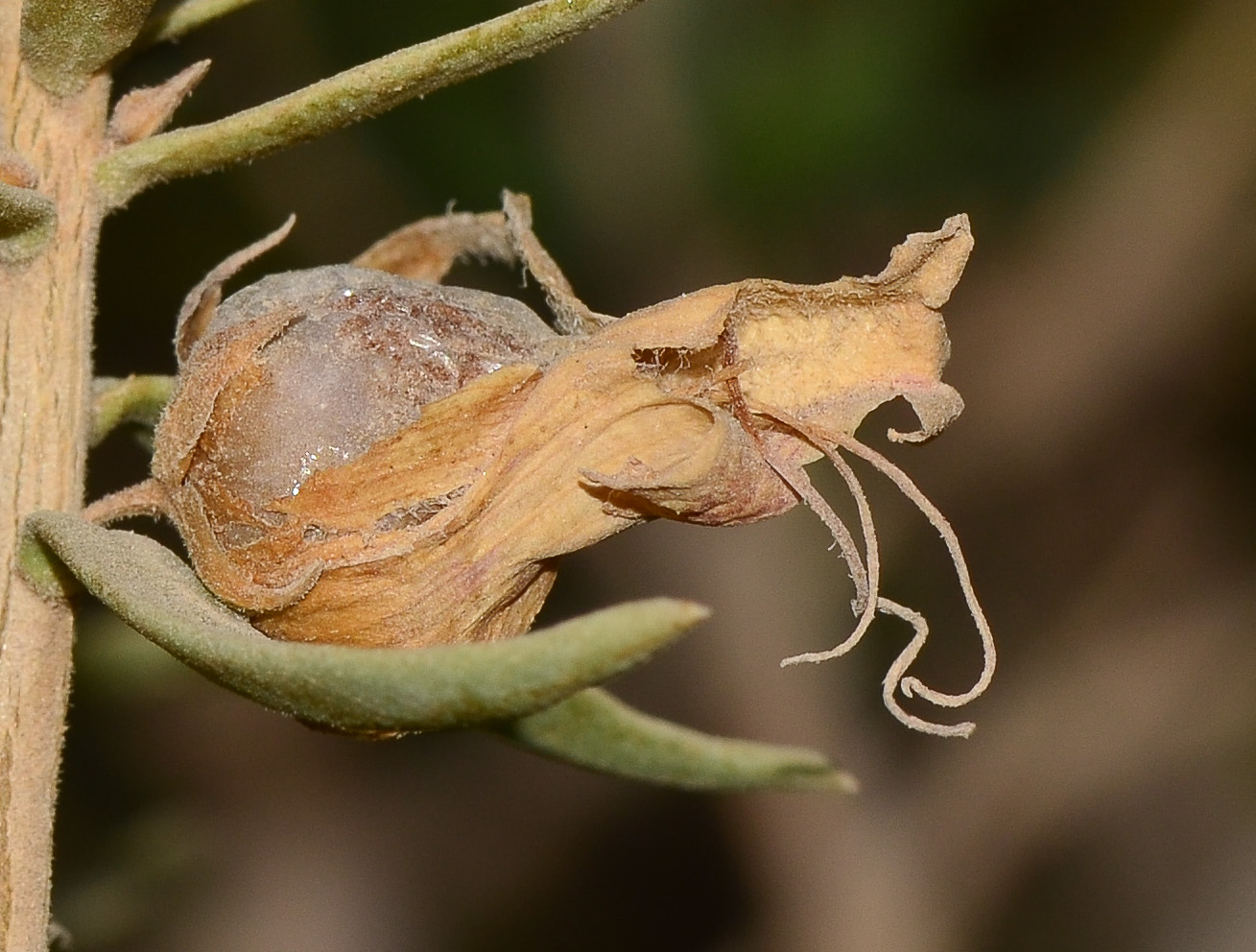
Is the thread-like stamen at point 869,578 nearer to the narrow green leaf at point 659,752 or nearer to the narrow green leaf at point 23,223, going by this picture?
the narrow green leaf at point 659,752

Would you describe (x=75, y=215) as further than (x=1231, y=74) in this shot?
No

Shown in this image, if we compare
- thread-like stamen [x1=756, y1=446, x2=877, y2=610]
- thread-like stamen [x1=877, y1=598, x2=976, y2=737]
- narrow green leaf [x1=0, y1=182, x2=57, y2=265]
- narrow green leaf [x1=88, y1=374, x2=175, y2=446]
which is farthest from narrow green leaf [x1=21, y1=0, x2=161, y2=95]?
thread-like stamen [x1=877, y1=598, x2=976, y2=737]

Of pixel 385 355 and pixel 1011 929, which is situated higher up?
pixel 385 355

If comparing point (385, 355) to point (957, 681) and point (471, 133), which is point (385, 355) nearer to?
point (471, 133)

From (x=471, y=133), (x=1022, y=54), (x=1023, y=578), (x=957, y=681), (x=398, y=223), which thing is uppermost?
(x=1022, y=54)

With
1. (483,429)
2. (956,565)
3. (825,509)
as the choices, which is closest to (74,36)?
(483,429)

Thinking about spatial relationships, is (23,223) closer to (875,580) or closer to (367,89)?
(367,89)

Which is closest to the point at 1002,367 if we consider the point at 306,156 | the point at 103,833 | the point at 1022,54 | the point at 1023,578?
the point at 1023,578
